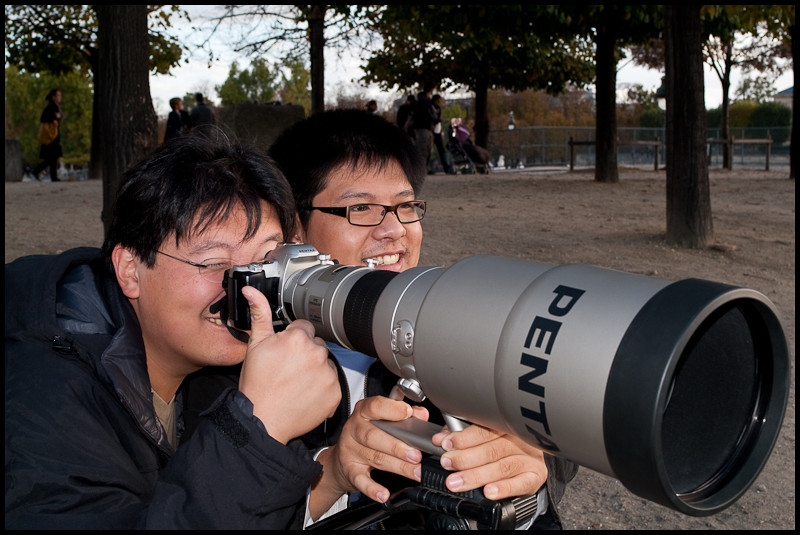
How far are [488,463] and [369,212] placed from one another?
4.33 ft

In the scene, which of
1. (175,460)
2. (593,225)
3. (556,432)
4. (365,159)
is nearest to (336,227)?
(365,159)

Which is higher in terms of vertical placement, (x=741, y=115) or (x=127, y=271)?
(x=741, y=115)

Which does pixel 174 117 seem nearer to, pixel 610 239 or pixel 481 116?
pixel 481 116

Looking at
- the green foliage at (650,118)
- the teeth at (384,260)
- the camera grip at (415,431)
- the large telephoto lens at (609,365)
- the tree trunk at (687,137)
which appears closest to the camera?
the large telephoto lens at (609,365)

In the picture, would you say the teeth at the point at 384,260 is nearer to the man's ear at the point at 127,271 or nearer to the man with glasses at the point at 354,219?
the man with glasses at the point at 354,219

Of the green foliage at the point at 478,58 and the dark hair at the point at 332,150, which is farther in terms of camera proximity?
the green foliage at the point at 478,58

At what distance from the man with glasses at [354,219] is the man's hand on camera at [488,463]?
28 centimetres

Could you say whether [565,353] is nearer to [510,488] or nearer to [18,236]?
[510,488]

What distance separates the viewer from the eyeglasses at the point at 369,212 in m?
2.65

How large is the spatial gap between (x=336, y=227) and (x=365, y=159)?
0.29 metres

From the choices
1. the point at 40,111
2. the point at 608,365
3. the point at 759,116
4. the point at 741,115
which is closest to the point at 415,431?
the point at 608,365

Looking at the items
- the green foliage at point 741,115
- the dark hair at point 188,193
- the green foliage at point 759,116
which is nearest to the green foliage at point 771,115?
the green foliage at point 759,116

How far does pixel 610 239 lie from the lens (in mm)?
7590

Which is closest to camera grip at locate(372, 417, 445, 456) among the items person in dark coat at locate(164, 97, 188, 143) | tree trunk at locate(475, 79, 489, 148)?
person in dark coat at locate(164, 97, 188, 143)
